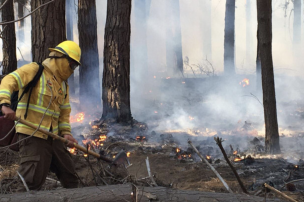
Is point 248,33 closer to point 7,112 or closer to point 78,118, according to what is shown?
point 78,118

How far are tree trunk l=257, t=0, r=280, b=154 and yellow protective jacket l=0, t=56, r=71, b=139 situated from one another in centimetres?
429

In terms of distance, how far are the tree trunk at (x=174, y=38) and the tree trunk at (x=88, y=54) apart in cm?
1077

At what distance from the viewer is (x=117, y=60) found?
32.8 feet

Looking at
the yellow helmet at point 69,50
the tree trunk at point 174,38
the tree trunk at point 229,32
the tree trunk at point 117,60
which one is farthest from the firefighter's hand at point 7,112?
the tree trunk at point 174,38

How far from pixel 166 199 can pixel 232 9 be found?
18.0 metres

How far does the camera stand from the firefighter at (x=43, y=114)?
4031 mm

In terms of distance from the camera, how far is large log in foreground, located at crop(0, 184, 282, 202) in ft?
9.85

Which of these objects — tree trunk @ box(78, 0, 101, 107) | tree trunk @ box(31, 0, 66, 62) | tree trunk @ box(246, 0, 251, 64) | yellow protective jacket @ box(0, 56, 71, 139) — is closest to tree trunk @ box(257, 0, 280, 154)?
tree trunk @ box(31, 0, 66, 62)

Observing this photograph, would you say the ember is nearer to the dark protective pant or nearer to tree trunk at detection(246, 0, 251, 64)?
the dark protective pant

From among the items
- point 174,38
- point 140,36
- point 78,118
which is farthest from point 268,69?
point 174,38

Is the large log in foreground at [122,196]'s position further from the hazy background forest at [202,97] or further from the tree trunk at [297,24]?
the tree trunk at [297,24]

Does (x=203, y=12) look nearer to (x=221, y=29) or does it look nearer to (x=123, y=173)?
(x=221, y=29)

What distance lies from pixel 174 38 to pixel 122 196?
25.7m

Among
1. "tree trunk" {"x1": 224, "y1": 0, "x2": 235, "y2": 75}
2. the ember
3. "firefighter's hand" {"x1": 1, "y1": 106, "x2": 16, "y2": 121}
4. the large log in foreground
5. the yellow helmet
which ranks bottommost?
the ember
